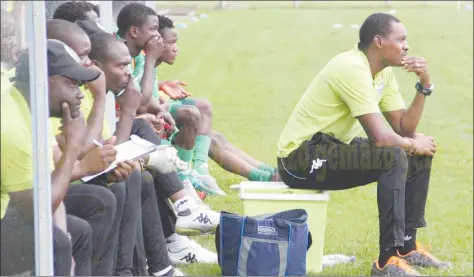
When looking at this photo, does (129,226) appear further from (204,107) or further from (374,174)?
(204,107)

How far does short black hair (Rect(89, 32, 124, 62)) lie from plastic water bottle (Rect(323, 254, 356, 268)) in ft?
6.04

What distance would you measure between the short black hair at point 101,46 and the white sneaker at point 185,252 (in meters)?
1.31

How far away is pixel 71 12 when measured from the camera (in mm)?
6859

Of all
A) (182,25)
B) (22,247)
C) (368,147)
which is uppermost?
(22,247)

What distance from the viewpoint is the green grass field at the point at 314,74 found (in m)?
7.46

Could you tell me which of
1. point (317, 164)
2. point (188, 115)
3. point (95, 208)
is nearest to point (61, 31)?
point (95, 208)

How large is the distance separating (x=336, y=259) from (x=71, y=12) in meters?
2.26

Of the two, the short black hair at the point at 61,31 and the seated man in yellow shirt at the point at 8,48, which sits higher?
the seated man in yellow shirt at the point at 8,48

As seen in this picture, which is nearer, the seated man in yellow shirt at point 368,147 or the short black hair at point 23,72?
the short black hair at point 23,72

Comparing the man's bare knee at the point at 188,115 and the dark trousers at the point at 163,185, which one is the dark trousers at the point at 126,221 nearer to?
the dark trousers at the point at 163,185

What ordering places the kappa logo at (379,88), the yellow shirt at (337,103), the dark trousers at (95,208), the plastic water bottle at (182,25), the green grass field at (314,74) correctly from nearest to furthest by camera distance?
the dark trousers at (95,208)
the yellow shirt at (337,103)
the kappa logo at (379,88)
the green grass field at (314,74)
the plastic water bottle at (182,25)

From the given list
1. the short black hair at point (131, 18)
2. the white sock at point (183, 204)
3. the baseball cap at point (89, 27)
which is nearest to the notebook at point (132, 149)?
the baseball cap at point (89, 27)

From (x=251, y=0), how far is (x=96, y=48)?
33.8 metres

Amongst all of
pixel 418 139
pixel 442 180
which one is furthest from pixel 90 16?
pixel 442 180
